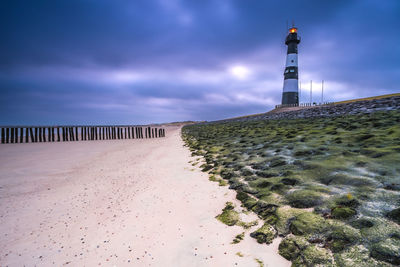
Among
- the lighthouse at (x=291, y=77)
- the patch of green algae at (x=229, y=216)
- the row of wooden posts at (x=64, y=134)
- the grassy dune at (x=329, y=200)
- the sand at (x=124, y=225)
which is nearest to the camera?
the grassy dune at (x=329, y=200)

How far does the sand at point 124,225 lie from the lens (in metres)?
2.07

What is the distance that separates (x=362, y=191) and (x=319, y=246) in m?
1.33

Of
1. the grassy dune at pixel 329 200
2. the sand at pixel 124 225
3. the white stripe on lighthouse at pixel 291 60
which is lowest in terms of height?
the sand at pixel 124 225

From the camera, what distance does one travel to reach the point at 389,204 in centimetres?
223

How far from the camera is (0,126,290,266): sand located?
6.79ft

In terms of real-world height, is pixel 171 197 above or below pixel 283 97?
below

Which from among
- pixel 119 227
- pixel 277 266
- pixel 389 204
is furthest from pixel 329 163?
pixel 119 227

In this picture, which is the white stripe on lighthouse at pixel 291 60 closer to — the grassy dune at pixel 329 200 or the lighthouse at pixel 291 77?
the lighthouse at pixel 291 77

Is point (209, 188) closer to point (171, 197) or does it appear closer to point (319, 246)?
point (171, 197)

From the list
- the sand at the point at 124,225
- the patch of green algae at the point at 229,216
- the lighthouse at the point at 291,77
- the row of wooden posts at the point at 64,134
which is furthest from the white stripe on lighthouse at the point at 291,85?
the patch of green algae at the point at 229,216

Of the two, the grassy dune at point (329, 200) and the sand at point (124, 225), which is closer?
the grassy dune at point (329, 200)

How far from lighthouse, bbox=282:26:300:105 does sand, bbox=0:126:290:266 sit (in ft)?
142

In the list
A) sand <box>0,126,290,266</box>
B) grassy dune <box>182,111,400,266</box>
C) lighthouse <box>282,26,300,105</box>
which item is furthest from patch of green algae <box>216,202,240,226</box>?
lighthouse <box>282,26,300,105</box>

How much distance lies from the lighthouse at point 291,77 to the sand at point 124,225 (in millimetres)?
43150
